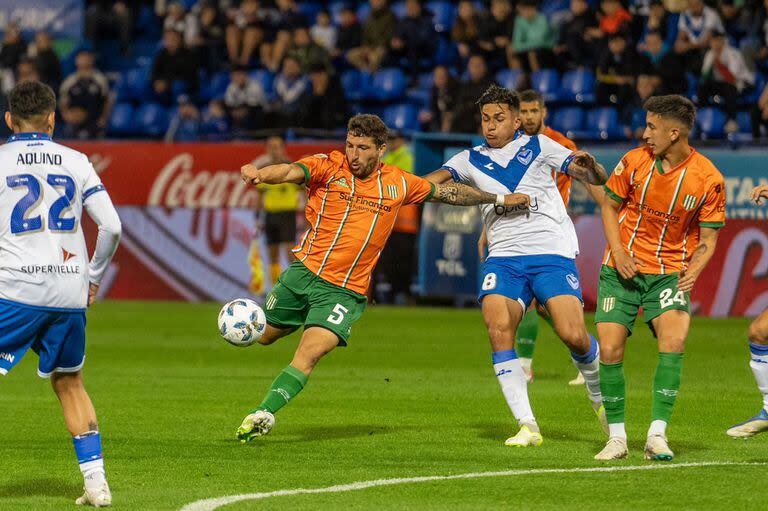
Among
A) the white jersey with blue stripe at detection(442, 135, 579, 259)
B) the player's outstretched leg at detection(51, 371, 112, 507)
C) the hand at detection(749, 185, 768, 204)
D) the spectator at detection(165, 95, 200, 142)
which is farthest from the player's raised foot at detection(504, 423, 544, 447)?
the spectator at detection(165, 95, 200, 142)

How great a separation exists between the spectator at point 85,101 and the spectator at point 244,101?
93.9 inches

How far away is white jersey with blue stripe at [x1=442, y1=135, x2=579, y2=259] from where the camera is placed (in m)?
9.23

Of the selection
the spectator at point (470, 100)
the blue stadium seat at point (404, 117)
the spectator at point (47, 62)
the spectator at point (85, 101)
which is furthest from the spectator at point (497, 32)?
the spectator at point (47, 62)

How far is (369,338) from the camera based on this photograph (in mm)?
16734

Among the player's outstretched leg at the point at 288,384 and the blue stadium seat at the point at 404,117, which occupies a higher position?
the blue stadium seat at the point at 404,117

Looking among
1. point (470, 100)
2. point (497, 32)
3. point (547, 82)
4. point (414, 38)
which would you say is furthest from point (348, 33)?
point (470, 100)

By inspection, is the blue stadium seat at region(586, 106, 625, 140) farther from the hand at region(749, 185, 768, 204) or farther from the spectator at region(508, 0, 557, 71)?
the hand at region(749, 185, 768, 204)

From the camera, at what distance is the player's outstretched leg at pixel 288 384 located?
876cm

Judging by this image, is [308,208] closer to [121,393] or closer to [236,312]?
[236,312]

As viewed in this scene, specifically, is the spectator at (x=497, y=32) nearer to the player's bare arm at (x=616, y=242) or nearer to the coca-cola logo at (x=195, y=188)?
the coca-cola logo at (x=195, y=188)

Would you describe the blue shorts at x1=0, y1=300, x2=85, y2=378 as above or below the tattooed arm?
below

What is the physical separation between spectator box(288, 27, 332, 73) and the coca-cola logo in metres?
3.02

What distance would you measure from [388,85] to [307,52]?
147 cm

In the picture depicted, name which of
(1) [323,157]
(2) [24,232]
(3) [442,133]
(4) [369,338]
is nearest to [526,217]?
(1) [323,157]
